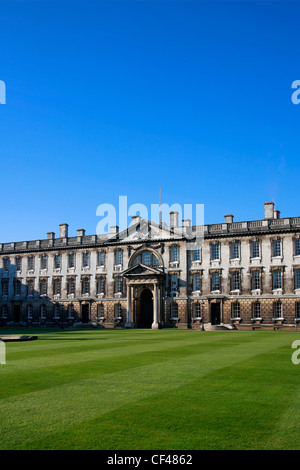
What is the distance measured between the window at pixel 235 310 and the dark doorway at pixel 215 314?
153 centimetres

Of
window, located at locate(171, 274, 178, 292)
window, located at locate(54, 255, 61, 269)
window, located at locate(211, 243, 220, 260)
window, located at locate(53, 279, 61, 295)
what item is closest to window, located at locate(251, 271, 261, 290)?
window, located at locate(211, 243, 220, 260)

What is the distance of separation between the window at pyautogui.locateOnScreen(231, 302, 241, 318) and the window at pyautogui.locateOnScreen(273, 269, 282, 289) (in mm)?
4515

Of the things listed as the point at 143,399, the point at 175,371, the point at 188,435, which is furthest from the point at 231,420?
the point at 175,371

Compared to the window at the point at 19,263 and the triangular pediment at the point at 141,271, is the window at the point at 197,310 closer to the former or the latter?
the triangular pediment at the point at 141,271

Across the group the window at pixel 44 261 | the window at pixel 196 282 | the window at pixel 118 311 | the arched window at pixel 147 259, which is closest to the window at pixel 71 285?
the window at pixel 44 261

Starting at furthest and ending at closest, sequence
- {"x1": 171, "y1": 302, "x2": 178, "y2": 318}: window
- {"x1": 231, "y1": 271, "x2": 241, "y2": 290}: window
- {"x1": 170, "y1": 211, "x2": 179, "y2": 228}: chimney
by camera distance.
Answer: {"x1": 170, "y1": 211, "x2": 179, "y2": 228}: chimney < {"x1": 171, "y1": 302, "x2": 178, "y2": 318}: window < {"x1": 231, "y1": 271, "x2": 241, "y2": 290}: window

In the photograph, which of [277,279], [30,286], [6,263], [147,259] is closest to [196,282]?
[147,259]

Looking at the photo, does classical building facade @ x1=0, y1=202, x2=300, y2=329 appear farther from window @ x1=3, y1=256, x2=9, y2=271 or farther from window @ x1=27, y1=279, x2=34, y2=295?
window @ x1=3, y1=256, x2=9, y2=271

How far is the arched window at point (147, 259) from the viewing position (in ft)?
183

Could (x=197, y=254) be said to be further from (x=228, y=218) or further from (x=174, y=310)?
(x=174, y=310)

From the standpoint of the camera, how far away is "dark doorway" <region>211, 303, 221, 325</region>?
5209 centimetres

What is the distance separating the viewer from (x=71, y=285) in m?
61.6

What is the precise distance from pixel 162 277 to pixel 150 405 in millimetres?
44804

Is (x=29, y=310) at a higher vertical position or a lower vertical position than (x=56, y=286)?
lower
